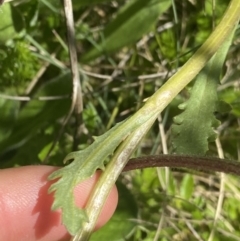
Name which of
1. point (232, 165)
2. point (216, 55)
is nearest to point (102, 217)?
point (232, 165)

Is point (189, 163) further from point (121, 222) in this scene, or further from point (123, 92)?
point (123, 92)

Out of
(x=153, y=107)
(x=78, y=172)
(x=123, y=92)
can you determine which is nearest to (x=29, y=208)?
(x=78, y=172)

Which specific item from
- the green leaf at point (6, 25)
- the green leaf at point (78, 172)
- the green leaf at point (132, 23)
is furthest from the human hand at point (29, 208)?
the green leaf at point (132, 23)

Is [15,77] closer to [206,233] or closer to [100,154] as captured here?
[100,154]

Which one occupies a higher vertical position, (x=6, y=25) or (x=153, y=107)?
(x=6, y=25)

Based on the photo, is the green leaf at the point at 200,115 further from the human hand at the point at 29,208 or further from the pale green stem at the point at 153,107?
the human hand at the point at 29,208

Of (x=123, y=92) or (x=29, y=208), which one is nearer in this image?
(x=29, y=208)
